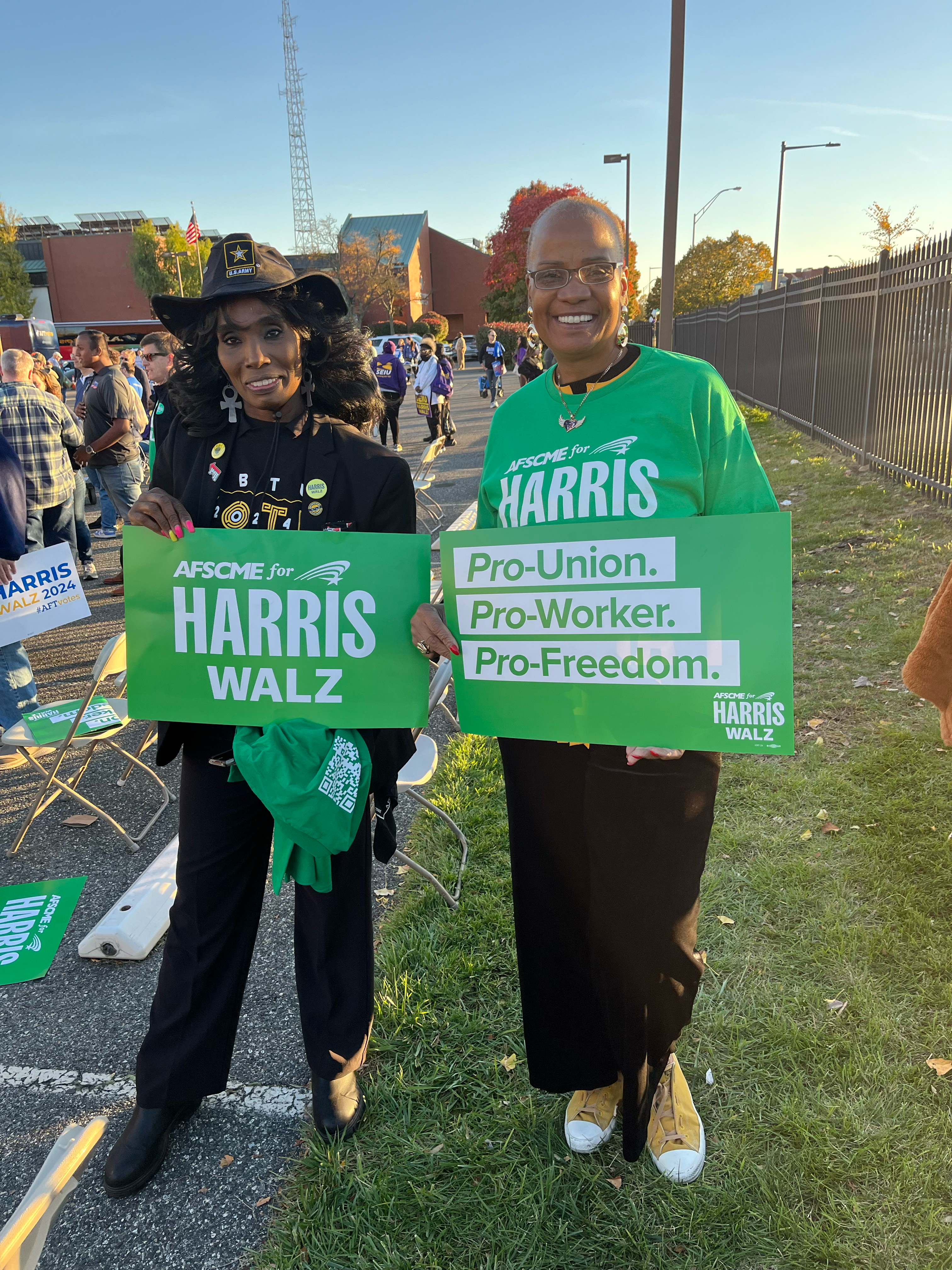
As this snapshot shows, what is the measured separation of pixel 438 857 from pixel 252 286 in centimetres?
255

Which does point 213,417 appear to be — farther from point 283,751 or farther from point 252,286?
point 283,751

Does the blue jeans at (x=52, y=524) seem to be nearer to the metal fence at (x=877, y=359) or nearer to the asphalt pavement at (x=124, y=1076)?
the asphalt pavement at (x=124, y=1076)

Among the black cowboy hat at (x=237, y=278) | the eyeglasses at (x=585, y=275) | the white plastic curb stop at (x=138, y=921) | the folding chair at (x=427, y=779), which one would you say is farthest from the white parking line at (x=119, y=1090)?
the eyeglasses at (x=585, y=275)

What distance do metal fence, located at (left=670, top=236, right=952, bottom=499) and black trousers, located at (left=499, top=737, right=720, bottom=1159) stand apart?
7.50 metres

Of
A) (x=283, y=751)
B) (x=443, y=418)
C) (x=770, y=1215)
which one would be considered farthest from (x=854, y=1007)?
(x=443, y=418)

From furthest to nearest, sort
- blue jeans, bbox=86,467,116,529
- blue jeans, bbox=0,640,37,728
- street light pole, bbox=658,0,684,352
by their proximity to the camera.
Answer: blue jeans, bbox=86,467,116,529, street light pole, bbox=658,0,684,352, blue jeans, bbox=0,640,37,728

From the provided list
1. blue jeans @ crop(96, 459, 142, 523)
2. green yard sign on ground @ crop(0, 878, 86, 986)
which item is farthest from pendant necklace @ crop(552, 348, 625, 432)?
blue jeans @ crop(96, 459, 142, 523)

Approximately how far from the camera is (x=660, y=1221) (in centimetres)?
209

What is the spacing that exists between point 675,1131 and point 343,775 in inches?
52.3

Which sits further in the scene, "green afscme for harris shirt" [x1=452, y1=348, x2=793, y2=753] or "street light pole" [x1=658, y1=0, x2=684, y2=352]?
"street light pole" [x1=658, y1=0, x2=684, y2=352]

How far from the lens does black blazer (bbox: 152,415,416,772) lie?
2184mm

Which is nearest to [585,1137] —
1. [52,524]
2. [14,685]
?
[14,685]

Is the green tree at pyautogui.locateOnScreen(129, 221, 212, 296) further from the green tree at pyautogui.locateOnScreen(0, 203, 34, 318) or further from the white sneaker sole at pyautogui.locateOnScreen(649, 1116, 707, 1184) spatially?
the white sneaker sole at pyautogui.locateOnScreen(649, 1116, 707, 1184)

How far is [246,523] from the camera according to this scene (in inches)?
86.3
